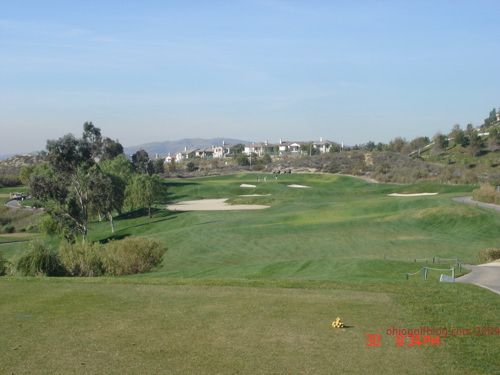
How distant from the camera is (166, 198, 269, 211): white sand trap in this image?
71544mm

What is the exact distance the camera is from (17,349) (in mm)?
10383

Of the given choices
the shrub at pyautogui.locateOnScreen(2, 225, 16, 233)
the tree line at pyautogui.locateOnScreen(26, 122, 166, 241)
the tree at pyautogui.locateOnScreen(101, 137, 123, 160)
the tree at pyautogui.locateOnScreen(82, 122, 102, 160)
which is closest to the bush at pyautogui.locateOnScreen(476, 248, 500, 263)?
the tree line at pyautogui.locateOnScreen(26, 122, 166, 241)

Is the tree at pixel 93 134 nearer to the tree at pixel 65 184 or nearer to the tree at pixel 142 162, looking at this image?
the tree at pixel 142 162

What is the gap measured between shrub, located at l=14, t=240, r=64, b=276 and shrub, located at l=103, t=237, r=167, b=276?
4328mm

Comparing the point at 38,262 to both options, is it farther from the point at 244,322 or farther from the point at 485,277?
the point at 485,277

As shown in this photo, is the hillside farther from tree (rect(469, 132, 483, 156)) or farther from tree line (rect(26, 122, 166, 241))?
tree (rect(469, 132, 483, 156))

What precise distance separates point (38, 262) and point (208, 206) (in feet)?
169

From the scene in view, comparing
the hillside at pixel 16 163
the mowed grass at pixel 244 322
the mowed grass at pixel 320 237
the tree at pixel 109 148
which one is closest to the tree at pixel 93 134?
the tree at pixel 109 148

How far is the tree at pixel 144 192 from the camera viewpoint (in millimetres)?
69994

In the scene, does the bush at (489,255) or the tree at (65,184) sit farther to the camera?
the tree at (65,184)

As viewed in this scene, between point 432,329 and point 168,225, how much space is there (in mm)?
50685

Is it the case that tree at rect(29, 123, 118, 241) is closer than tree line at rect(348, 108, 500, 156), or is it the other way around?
tree at rect(29, 123, 118, 241)

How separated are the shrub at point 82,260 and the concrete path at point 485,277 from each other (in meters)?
18.5
